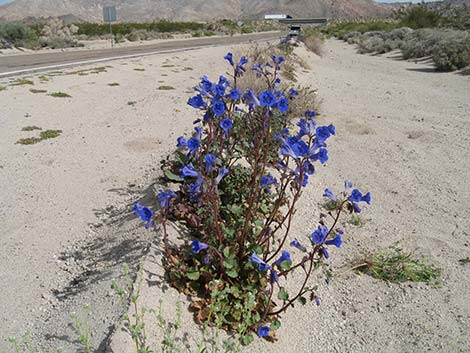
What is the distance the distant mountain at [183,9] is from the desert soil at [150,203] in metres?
88.3

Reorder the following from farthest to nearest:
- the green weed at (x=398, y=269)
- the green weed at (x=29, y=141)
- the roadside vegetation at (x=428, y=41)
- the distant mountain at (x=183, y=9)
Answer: the distant mountain at (x=183, y=9) < the roadside vegetation at (x=428, y=41) < the green weed at (x=29, y=141) < the green weed at (x=398, y=269)

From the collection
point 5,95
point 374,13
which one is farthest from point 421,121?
point 374,13

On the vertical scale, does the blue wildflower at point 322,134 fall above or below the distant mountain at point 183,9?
below

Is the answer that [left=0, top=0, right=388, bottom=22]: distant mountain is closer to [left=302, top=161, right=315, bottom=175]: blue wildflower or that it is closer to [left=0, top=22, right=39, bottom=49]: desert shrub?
[left=0, top=22, right=39, bottom=49]: desert shrub

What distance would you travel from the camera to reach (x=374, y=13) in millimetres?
121750

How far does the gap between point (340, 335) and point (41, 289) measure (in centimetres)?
220

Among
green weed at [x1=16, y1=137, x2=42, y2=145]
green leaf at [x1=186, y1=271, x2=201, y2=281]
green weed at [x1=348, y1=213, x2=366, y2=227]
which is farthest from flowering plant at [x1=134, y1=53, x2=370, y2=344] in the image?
green weed at [x1=16, y1=137, x2=42, y2=145]

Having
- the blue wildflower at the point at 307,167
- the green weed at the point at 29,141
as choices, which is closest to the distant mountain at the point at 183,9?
the green weed at the point at 29,141

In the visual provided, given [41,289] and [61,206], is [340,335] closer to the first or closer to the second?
[41,289]

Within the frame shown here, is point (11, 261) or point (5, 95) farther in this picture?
point (5, 95)

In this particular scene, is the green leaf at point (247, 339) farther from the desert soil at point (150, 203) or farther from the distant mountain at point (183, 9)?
the distant mountain at point (183, 9)

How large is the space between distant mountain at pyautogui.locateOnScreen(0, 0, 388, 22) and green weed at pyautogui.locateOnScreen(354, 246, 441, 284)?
9314 cm

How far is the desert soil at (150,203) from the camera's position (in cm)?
284

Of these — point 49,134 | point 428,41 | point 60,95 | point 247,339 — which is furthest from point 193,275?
point 428,41
